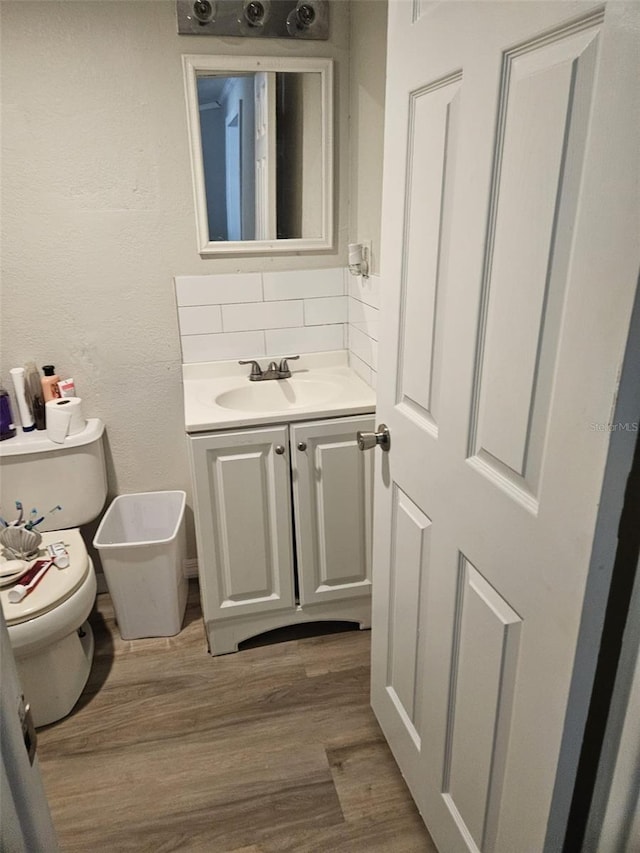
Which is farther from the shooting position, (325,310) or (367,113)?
(325,310)

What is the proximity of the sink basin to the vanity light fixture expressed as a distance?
1.14m

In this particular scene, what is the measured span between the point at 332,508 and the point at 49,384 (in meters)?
1.07

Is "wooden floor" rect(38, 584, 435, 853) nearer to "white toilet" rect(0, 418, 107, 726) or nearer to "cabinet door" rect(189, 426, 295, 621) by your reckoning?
"white toilet" rect(0, 418, 107, 726)

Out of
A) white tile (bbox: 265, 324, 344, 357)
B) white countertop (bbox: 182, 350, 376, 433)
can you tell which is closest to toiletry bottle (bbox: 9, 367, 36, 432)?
white countertop (bbox: 182, 350, 376, 433)

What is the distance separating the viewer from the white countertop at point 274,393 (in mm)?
1759

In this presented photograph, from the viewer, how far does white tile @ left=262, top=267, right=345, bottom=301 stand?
214 centimetres

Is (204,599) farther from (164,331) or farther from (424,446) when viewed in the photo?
(424,446)

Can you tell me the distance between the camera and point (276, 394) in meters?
2.09

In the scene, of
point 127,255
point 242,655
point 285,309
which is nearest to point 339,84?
point 285,309

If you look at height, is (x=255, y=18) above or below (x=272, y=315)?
above

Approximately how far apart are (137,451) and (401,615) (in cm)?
129

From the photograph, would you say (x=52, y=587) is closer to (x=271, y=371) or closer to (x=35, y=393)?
(x=35, y=393)

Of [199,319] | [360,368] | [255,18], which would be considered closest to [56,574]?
[199,319]

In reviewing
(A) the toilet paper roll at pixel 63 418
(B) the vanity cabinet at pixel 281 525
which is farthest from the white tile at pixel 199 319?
(B) the vanity cabinet at pixel 281 525
